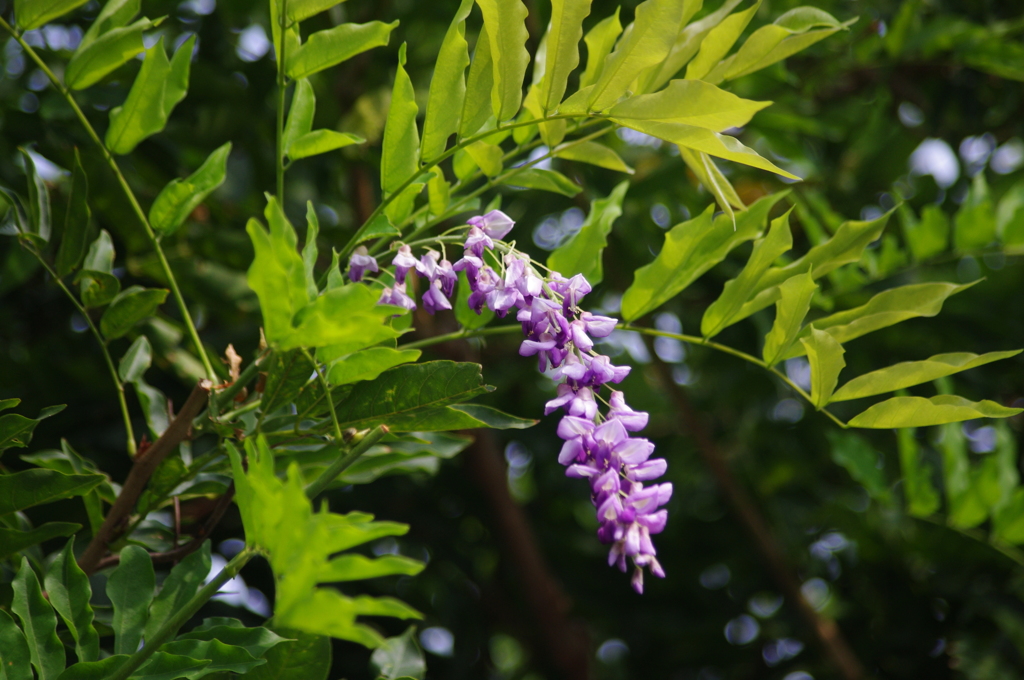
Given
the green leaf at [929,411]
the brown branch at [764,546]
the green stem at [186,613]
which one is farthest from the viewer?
the brown branch at [764,546]

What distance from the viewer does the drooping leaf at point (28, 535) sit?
2.50 feet

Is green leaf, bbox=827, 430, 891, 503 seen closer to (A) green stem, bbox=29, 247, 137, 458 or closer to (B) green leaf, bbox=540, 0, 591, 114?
(B) green leaf, bbox=540, 0, 591, 114

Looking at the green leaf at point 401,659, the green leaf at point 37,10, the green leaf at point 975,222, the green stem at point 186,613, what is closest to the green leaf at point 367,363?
the green stem at point 186,613

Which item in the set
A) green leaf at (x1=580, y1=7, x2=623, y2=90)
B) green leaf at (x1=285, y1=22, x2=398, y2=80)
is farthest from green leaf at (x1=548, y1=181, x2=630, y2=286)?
green leaf at (x1=285, y1=22, x2=398, y2=80)

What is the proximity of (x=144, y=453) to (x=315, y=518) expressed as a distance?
35 centimetres

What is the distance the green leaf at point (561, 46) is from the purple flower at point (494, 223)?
0.11 m

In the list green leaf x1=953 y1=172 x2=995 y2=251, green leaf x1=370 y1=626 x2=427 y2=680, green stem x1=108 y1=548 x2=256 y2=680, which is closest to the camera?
green stem x1=108 y1=548 x2=256 y2=680

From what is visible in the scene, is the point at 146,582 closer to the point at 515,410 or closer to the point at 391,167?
the point at 391,167

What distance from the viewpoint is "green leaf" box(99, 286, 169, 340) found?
0.86 metres

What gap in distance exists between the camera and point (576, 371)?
0.67 m

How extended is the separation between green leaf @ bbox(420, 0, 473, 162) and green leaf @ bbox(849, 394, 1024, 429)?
0.47 metres

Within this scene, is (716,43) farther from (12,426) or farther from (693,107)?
(12,426)

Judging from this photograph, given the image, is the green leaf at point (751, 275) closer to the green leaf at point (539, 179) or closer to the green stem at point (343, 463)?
the green leaf at point (539, 179)

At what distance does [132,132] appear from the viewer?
873 millimetres
